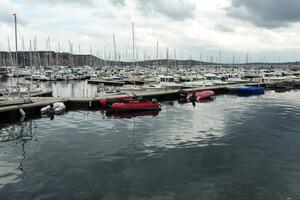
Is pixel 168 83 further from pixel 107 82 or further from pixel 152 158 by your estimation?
pixel 152 158

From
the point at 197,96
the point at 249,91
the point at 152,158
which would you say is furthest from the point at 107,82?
the point at 152,158

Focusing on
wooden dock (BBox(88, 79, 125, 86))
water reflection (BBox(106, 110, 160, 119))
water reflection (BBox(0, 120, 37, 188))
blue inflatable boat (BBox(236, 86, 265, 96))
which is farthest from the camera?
wooden dock (BBox(88, 79, 125, 86))

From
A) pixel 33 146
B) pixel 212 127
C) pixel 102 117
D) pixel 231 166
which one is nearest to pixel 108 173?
pixel 231 166

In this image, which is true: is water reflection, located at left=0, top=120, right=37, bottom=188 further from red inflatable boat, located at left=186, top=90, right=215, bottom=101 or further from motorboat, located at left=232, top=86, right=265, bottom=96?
motorboat, located at left=232, top=86, right=265, bottom=96

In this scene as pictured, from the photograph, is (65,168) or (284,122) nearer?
(65,168)

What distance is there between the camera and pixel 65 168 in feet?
68.5

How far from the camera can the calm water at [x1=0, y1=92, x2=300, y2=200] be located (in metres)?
17.4

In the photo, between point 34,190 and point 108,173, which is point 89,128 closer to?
point 108,173

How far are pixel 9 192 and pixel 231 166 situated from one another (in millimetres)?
13330

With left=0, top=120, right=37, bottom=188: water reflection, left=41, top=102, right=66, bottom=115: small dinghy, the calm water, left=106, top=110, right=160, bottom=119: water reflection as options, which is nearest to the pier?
left=41, top=102, right=66, bottom=115: small dinghy

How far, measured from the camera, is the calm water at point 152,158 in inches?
683

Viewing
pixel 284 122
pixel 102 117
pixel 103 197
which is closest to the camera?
pixel 103 197

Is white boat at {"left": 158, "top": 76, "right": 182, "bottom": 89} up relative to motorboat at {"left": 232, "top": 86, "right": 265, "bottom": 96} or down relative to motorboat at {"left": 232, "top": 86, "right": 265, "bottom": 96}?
up

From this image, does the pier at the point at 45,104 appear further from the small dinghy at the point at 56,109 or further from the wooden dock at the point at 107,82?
the wooden dock at the point at 107,82
